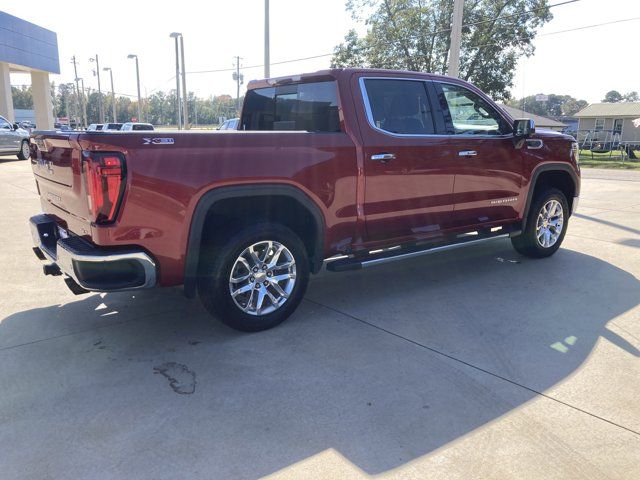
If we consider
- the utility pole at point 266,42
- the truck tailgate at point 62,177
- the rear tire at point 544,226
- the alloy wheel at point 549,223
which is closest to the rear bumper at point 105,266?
the truck tailgate at point 62,177

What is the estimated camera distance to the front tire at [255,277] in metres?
3.86

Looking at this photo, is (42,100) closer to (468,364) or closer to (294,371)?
(294,371)

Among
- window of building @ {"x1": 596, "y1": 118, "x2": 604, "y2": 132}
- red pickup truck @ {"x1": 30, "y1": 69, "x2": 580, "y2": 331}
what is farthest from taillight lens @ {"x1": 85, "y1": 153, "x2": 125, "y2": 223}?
window of building @ {"x1": 596, "y1": 118, "x2": 604, "y2": 132}

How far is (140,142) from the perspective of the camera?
10.8 ft

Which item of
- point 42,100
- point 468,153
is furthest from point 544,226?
point 42,100

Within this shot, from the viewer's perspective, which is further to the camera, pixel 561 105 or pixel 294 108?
pixel 561 105

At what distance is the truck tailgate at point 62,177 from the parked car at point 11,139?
17.8m

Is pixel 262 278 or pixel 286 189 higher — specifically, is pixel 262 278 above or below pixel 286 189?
below

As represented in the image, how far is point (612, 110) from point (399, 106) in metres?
52.2

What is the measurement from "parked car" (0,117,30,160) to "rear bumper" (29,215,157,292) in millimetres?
18932

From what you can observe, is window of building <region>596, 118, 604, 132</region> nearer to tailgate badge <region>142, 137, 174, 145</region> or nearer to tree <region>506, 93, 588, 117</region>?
tailgate badge <region>142, 137, 174, 145</region>

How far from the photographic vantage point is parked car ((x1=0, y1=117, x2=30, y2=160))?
19.4 m

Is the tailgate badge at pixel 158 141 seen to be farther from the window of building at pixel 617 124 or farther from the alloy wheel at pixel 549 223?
the window of building at pixel 617 124

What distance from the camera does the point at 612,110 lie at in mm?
48625
